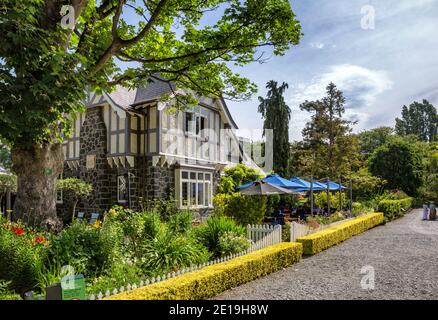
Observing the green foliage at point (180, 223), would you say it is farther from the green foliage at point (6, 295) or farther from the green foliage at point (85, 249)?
the green foliage at point (6, 295)

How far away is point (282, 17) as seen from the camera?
9102 millimetres

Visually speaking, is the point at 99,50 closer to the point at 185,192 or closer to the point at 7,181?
the point at 185,192

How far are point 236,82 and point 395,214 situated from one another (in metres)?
15.9

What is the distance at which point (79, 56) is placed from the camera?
6809 mm

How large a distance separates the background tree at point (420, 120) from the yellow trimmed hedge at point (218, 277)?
6965 cm

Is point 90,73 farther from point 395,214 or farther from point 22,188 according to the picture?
point 395,214

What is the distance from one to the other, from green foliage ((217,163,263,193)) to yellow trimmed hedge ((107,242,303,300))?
1199 centimetres

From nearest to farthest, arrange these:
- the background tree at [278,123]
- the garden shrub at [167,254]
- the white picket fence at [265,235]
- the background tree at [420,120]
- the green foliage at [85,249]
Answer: the green foliage at [85,249]
the garden shrub at [167,254]
the white picket fence at [265,235]
the background tree at [278,123]
the background tree at [420,120]

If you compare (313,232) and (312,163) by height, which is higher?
(312,163)

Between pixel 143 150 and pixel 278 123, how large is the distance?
17.8 metres

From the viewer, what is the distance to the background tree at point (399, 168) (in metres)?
32.4

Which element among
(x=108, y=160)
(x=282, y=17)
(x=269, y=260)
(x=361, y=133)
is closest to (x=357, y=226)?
(x=269, y=260)

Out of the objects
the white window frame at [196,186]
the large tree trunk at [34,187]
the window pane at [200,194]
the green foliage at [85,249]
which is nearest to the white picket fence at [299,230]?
the green foliage at [85,249]

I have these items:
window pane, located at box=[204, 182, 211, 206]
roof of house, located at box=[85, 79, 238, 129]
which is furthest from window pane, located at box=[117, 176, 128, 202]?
window pane, located at box=[204, 182, 211, 206]
